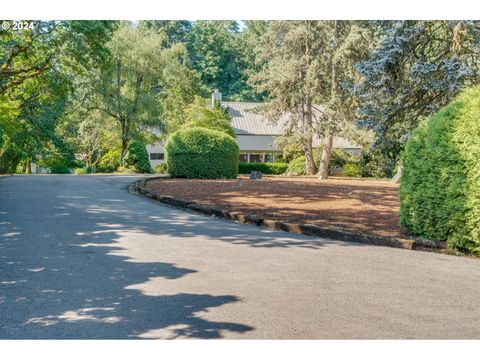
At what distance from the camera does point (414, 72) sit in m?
18.6

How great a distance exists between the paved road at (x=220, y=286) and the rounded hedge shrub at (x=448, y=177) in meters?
0.76

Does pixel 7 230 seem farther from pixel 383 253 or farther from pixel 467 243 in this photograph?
pixel 467 243

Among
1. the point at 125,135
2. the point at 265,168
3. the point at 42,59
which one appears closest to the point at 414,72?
the point at 42,59

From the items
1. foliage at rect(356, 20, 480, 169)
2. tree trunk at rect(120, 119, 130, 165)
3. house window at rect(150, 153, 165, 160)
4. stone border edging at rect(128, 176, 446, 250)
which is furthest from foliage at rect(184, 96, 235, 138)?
stone border edging at rect(128, 176, 446, 250)

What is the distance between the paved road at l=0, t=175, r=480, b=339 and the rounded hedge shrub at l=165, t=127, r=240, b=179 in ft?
51.1

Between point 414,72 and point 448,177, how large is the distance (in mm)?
11627

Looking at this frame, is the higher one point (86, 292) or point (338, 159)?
point (338, 159)

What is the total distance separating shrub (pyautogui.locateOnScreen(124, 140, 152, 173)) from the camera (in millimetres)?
36500

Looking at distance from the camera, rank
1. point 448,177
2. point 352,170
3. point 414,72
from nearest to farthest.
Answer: point 448,177
point 414,72
point 352,170

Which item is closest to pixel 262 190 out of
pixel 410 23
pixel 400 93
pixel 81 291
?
pixel 400 93

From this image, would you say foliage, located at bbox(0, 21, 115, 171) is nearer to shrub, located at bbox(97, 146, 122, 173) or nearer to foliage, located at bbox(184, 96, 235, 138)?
foliage, located at bbox(184, 96, 235, 138)

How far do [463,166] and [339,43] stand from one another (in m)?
25.6

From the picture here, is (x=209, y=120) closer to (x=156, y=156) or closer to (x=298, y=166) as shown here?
(x=298, y=166)

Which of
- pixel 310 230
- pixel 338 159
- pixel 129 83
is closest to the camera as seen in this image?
pixel 310 230
